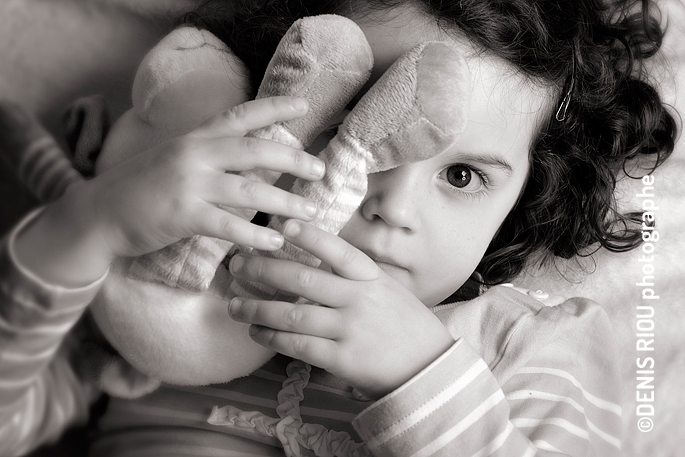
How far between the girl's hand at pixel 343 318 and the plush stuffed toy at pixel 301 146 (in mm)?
17

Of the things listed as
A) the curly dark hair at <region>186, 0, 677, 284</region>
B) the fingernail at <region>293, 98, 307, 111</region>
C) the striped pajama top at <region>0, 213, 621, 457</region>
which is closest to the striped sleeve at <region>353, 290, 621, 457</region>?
the striped pajama top at <region>0, 213, 621, 457</region>

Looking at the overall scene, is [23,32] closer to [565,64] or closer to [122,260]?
[122,260]

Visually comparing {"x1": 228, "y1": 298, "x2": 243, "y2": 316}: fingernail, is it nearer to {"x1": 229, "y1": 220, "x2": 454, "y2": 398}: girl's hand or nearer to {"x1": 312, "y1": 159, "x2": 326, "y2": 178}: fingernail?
{"x1": 229, "y1": 220, "x2": 454, "y2": 398}: girl's hand

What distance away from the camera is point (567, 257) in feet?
2.60

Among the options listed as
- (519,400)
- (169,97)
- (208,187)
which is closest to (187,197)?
(208,187)

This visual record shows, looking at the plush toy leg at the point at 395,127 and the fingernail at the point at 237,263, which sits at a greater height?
the plush toy leg at the point at 395,127

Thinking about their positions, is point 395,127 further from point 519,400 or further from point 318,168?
→ point 519,400

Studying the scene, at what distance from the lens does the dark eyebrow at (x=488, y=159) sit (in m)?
0.55

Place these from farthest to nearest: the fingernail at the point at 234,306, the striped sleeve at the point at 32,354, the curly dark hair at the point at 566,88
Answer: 1. the curly dark hair at the point at 566,88
2. the fingernail at the point at 234,306
3. the striped sleeve at the point at 32,354

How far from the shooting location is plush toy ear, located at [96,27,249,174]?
510 millimetres

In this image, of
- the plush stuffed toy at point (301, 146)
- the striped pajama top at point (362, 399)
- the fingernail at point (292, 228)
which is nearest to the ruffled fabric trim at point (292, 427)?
the striped pajama top at point (362, 399)

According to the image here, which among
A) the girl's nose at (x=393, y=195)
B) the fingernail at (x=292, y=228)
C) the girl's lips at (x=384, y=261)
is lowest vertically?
the girl's lips at (x=384, y=261)

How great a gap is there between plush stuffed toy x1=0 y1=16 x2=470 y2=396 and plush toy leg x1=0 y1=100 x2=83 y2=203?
0.26 ft

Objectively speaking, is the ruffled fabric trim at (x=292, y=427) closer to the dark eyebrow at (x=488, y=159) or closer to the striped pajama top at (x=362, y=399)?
the striped pajama top at (x=362, y=399)
